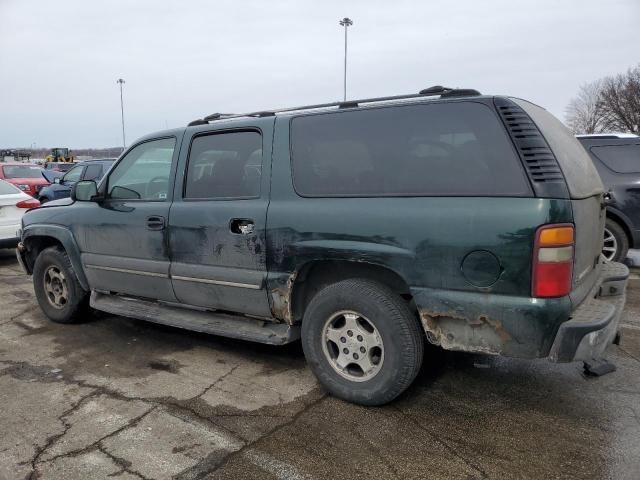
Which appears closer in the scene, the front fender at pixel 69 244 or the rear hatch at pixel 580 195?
the rear hatch at pixel 580 195

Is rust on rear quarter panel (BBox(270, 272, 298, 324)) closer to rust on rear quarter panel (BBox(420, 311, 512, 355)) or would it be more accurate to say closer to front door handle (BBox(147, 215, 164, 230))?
rust on rear quarter panel (BBox(420, 311, 512, 355))

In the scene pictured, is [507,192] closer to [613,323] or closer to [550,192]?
[550,192]

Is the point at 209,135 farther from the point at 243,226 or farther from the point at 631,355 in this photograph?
the point at 631,355

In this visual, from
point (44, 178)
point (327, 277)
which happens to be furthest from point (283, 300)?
point (44, 178)

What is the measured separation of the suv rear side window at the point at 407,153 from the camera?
9.01ft

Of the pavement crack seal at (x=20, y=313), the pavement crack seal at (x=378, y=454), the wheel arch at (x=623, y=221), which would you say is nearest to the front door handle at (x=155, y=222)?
the pavement crack seal at (x=378, y=454)

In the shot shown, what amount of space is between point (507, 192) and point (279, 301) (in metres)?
1.61

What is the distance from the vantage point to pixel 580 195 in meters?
2.77

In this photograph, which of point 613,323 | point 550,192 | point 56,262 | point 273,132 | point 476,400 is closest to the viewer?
point 550,192

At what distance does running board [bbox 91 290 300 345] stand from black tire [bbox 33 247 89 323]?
0.29 metres

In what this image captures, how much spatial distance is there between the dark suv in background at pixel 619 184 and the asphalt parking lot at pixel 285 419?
9.22 ft

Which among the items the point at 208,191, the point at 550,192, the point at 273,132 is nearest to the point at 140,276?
the point at 208,191

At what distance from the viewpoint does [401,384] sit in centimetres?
303

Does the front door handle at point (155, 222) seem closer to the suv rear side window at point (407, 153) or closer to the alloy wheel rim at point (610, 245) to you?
the suv rear side window at point (407, 153)
